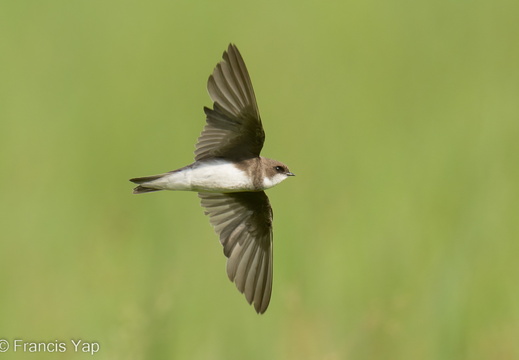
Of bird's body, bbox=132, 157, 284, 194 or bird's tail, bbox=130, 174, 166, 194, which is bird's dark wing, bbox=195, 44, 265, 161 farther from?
bird's tail, bbox=130, 174, 166, 194

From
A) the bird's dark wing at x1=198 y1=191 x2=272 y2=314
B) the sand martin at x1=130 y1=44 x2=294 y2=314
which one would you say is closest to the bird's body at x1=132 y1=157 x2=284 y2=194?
the sand martin at x1=130 y1=44 x2=294 y2=314

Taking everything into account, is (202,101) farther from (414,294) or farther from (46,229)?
(414,294)

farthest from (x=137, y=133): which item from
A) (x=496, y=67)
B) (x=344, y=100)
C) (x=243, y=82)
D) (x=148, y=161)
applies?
(x=243, y=82)

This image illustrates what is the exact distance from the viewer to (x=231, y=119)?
3.21m

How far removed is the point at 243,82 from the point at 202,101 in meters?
3.74

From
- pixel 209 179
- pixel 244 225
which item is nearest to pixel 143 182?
pixel 209 179

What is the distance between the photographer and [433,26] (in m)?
8.20

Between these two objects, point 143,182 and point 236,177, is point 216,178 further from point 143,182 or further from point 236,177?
point 143,182

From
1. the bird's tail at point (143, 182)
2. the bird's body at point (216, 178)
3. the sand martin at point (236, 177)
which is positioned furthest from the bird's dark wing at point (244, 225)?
the bird's tail at point (143, 182)

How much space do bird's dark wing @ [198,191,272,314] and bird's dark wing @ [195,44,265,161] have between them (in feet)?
1.18

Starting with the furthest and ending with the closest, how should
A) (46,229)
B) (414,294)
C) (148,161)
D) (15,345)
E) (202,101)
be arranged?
(202,101) → (148,161) → (46,229) → (414,294) → (15,345)

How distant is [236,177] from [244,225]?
53 cm

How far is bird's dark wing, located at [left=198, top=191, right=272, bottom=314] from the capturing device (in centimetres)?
357

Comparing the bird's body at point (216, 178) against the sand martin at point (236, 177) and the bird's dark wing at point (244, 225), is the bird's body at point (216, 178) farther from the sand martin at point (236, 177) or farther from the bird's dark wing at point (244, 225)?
the bird's dark wing at point (244, 225)
